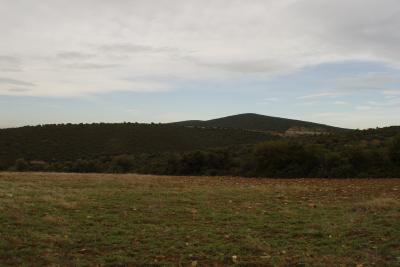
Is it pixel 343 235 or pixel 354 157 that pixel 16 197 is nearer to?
pixel 343 235

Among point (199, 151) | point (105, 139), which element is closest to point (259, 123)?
point (105, 139)

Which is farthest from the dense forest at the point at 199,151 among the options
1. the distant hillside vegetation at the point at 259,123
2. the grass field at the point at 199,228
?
the distant hillside vegetation at the point at 259,123

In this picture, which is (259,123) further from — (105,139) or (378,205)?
(378,205)

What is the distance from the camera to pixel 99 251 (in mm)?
7895

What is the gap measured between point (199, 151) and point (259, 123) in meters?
59.1

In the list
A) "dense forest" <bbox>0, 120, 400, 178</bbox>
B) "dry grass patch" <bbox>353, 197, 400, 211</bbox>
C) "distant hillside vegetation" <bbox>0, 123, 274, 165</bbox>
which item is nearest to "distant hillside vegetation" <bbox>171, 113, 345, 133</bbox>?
"distant hillside vegetation" <bbox>0, 123, 274, 165</bbox>

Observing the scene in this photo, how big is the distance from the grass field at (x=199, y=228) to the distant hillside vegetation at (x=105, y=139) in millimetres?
36090

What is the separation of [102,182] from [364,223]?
1194 centimetres

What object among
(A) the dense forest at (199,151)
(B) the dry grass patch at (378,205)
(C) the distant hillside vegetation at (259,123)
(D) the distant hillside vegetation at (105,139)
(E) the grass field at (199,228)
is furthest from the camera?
(C) the distant hillside vegetation at (259,123)

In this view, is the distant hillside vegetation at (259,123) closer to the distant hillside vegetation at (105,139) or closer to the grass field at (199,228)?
the distant hillside vegetation at (105,139)

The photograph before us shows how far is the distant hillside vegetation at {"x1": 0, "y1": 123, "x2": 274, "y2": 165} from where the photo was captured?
49.7 metres

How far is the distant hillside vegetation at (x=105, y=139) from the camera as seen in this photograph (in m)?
49.7

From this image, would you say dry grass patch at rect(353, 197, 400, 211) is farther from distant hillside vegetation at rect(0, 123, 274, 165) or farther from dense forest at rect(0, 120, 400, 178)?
distant hillside vegetation at rect(0, 123, 274, 165)

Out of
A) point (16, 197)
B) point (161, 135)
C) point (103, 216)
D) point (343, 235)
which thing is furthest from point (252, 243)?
point (161, 135)
